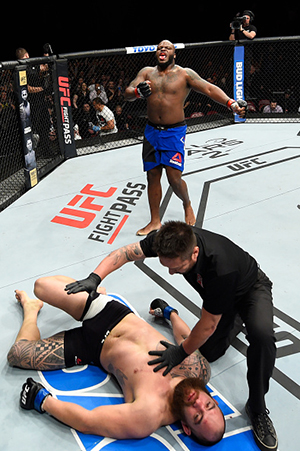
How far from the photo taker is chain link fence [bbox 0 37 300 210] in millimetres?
4879

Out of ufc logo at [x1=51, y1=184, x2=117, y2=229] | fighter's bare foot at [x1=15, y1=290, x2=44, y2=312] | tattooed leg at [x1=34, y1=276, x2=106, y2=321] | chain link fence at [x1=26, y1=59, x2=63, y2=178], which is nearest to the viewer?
tattooed leg at [x1=34, y1=276, x2=106, y2=321]

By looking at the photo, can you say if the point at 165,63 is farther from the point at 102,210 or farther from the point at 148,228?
the point at 102,210

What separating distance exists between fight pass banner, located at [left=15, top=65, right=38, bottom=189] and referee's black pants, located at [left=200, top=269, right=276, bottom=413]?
318 cm

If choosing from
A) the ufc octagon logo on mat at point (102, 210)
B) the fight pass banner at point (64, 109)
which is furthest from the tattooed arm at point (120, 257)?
the fight pass banner at point (64, 109)

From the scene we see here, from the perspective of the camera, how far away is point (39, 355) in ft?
7.61

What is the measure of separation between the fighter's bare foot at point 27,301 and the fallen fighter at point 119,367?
0.03 meters

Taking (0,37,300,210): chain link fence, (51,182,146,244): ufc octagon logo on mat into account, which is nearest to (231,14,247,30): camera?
(0,37,300,210): chain link fence

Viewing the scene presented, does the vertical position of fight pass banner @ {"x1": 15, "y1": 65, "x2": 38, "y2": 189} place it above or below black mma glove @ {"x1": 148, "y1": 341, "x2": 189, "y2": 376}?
above

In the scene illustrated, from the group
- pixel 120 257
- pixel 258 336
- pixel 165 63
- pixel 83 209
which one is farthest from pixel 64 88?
pixel 258 336

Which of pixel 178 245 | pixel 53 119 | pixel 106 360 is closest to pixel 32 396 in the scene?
pixel 106 360

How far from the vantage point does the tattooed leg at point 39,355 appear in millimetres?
2311

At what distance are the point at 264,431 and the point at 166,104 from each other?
252 cm

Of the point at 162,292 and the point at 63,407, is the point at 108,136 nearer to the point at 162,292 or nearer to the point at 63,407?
the point at 162,292

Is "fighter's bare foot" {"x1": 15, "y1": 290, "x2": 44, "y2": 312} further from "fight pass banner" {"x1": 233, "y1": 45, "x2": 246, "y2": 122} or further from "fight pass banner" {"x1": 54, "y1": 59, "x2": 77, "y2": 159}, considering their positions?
"fight pass banner" {"x1": 233, "y1": 45, "x2": 246, "y2": 122}
